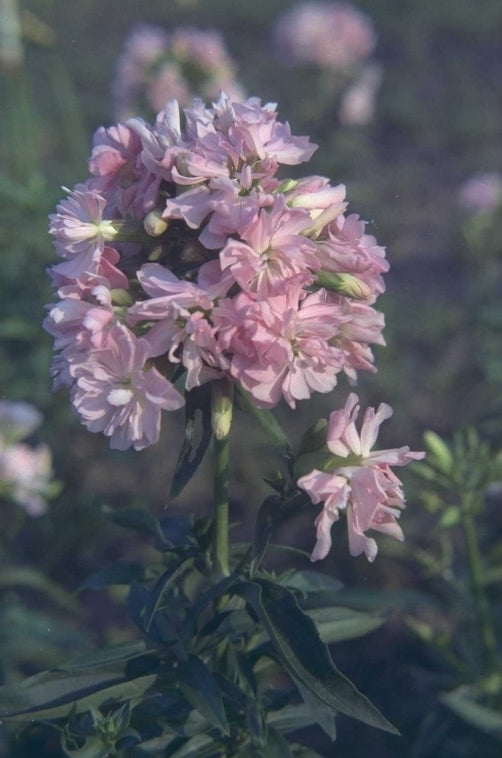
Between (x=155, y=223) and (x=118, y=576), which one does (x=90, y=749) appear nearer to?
(x=118, y=576)

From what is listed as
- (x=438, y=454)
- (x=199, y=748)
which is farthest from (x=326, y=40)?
(x=199, y=748)

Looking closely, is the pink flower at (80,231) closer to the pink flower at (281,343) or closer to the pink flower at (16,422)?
the pink flower at (281,343)

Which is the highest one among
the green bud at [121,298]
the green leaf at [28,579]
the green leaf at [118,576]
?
the green bud at [121,298]

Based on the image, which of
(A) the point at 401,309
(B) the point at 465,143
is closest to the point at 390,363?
(A) the point at 401,309

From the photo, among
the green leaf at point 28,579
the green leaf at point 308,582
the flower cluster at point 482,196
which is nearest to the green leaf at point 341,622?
the green leaf at point 308,582

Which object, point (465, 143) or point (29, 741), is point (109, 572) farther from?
point (465, 143)

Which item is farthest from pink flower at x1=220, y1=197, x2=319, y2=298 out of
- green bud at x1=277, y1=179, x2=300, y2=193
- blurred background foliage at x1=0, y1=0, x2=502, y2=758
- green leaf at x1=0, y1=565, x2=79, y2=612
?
green leaf at x1=0, y1=565, x2=79, y2=612

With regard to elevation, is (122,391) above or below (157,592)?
above
